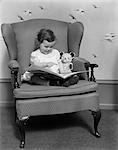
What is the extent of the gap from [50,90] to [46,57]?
441mm

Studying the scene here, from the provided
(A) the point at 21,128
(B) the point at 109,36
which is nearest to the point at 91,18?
(B) the point at 109,36

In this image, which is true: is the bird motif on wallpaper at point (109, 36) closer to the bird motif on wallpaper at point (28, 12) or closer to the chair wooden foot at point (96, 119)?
the bird motif on wallpaper at point (28, 12)

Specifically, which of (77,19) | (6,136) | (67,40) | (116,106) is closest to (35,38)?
(67,40)

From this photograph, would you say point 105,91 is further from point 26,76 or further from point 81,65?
point 26,76

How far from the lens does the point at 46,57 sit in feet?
8.88

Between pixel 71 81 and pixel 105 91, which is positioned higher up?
pixel 71 81

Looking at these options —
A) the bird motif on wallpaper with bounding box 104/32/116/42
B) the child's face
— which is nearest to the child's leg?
the child's face

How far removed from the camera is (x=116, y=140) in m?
2.48

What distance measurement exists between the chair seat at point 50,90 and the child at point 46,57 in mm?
68

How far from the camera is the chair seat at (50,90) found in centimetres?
233

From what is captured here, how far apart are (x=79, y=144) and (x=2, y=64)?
4.58ft

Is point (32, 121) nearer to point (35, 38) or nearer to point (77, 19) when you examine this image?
point (35, 38)

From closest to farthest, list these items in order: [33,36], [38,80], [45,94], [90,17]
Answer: [45,94] → [38,80] → [33,36] → [90,17]

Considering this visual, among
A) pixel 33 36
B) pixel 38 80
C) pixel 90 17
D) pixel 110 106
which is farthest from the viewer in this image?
pixel 110 106
